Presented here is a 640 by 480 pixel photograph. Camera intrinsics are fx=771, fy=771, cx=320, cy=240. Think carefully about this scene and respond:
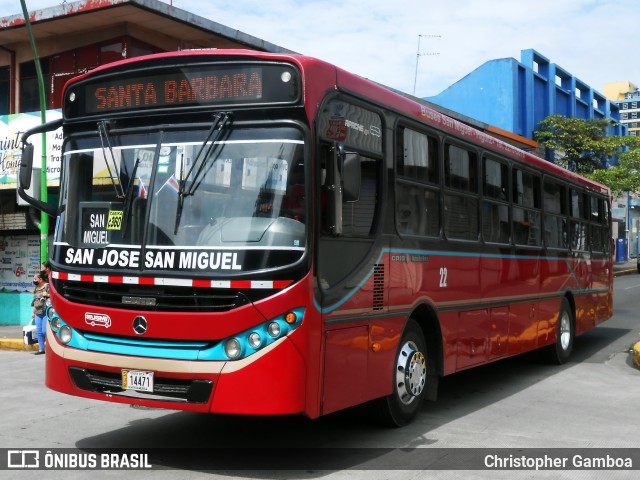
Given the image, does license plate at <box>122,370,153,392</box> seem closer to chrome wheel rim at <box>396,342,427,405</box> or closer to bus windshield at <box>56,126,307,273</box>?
bus windshield at <box>56,126,307,273</box>

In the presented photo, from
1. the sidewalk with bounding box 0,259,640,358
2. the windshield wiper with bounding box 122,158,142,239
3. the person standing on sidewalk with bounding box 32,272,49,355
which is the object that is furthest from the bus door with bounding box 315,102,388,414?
the person standing on sidewalk with bounding box 32,272,49,355

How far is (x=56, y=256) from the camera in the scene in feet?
20.6

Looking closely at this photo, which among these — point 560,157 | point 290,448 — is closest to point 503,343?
point 290,448

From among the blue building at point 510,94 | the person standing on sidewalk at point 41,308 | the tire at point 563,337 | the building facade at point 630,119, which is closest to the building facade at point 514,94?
the blue building at point 510,94

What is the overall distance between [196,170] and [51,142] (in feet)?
45.0

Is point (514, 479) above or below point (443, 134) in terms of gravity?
below

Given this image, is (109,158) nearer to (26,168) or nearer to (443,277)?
(26,168)

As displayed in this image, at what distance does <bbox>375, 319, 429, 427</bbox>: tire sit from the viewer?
6949 millimetres

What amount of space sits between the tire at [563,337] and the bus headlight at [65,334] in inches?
312

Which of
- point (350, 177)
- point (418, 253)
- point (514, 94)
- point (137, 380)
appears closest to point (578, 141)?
point (514, 94)

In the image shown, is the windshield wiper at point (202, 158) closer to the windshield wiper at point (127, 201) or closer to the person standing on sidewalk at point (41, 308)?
the windshield wiper at point (127, 201)

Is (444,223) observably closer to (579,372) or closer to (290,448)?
(290,448)

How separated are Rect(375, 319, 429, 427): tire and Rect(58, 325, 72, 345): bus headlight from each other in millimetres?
2750

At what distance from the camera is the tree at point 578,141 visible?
36281mm
